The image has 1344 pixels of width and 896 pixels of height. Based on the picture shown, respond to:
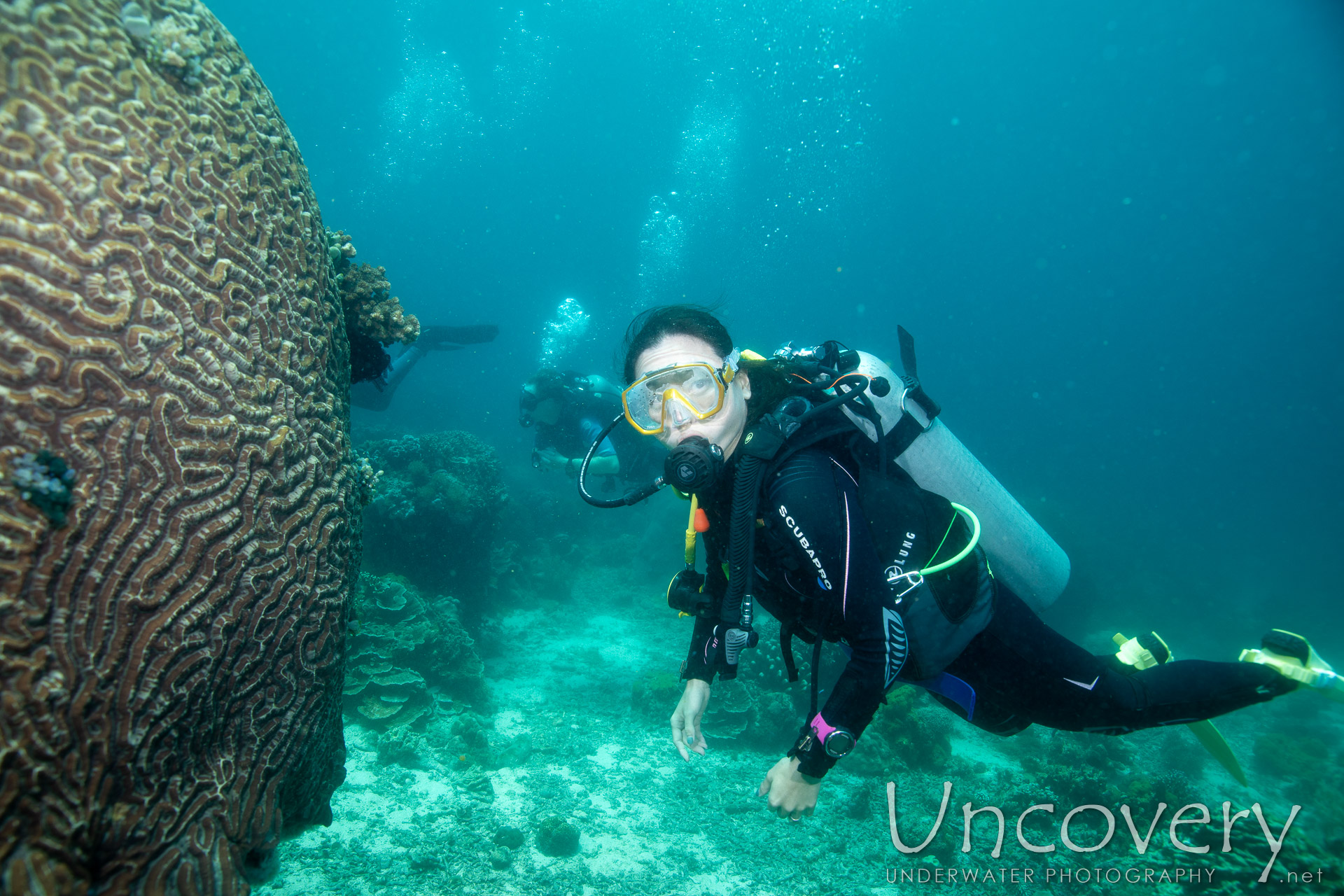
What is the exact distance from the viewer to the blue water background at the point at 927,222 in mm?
55441

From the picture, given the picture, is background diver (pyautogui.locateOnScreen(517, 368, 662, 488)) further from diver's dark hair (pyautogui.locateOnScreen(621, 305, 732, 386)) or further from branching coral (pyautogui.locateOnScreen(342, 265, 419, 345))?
diver's dark hair (pyautogui.locateOnScreen(621, 305, 732, 386))

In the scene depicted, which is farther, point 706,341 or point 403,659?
point 403,659

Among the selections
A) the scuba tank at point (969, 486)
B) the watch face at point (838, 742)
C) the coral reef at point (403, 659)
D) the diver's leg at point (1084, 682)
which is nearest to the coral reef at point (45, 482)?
the watch face at point (838, 742)

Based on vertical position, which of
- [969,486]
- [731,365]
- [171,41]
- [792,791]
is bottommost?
[792,791]

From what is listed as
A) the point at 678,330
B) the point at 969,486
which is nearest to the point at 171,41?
the point at 678,330

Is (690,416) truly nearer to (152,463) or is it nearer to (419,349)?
(152,463)

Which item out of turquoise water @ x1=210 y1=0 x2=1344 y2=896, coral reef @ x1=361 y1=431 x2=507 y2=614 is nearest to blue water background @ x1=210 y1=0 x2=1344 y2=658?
turquoise water @ x1=210 y1=0 x2=1344 y2=896

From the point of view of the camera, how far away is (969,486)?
341cm

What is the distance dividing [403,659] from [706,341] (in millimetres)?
6666

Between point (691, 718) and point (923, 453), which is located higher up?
point (923, 453)

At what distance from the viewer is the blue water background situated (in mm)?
55441

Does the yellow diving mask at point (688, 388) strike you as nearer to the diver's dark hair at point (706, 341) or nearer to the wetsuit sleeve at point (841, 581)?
the diver's dark hair at point (706, 341)

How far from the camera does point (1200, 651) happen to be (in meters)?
16.7

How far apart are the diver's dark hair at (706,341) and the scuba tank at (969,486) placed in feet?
1.99
